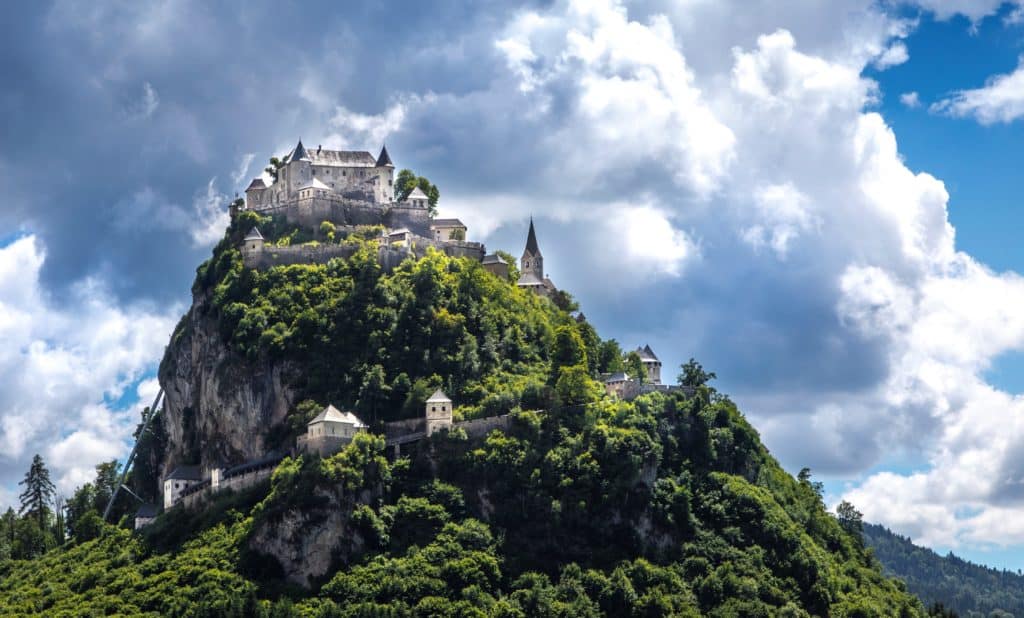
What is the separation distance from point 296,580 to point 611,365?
37033 mm

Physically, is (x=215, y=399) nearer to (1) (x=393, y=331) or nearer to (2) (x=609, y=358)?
(1) (x=393, y=331)

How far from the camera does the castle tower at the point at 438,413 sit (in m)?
111

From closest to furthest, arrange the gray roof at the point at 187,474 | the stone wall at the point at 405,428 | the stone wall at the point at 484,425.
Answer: the stone wall at the point at 484,425, the stone wall at the point at 405,428, the gray roof at the point at 187,474

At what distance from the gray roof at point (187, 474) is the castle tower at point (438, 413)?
21027mm

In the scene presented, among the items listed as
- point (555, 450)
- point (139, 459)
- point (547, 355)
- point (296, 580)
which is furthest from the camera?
point (139, 459)

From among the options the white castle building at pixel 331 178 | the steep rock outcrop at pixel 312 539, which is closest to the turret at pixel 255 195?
the white castle building at pixel 331 178

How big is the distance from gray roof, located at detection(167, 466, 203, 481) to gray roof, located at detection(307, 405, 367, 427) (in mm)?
14640

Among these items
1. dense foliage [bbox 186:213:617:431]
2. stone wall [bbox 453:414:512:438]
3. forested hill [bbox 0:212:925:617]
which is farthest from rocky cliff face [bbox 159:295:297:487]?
stone wall [bbox 453:414:512:438]

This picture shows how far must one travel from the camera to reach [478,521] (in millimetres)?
106938

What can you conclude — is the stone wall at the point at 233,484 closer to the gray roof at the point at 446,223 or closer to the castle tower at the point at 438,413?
the castle tower at the point at 438,413

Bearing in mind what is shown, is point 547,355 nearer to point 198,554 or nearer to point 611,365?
point 611,365

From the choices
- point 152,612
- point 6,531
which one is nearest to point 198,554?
point 152,612

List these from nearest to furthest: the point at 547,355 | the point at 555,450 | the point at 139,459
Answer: the point at 555,450, the point at 547,355, the point at 139,459

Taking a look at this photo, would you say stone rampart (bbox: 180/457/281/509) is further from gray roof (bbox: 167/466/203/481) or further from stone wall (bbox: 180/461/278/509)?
gray roof (bbox: 167/466/203/481)
